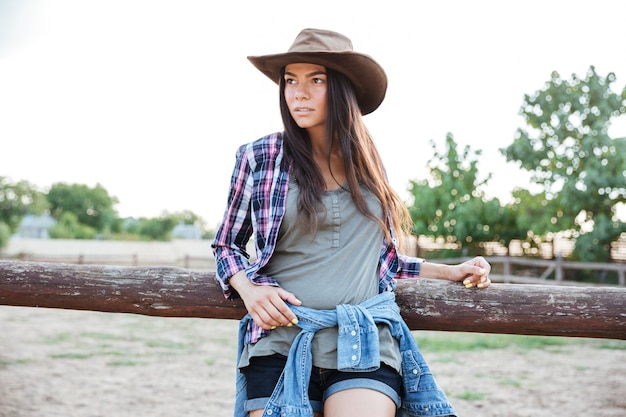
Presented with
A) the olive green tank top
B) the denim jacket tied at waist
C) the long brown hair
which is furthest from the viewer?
the long brown hair

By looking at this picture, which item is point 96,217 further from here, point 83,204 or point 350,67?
point 350,67

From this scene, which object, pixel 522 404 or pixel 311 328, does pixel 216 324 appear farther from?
pixel 311 328

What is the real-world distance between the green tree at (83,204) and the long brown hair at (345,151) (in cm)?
7954

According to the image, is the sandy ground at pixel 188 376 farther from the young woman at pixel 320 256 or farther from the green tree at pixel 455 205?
the green tree at pixel 455 205

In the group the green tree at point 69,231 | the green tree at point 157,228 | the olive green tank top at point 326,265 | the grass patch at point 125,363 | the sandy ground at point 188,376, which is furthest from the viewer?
the green tree at point 157,228

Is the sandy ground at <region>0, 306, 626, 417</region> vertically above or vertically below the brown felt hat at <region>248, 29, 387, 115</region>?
below

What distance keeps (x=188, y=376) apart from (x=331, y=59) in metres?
5.58

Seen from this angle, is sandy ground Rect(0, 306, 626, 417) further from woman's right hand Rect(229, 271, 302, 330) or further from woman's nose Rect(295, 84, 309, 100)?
woman's nose Rect(295, 84, 309, 100)

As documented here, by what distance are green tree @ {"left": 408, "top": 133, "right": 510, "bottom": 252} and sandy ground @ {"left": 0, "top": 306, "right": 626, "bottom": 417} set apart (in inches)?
506

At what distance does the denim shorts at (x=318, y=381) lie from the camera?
172 cm

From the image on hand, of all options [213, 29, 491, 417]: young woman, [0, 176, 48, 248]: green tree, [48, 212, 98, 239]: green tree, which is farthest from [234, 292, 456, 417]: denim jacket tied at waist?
[48, 212, 98, 239]: green tree

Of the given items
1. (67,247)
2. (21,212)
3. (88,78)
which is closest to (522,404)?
(88,78)

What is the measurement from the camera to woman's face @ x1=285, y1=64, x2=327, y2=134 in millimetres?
1929

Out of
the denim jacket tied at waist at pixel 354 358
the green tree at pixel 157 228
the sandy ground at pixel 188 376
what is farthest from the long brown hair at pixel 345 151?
the green tree at pixel 157 228
